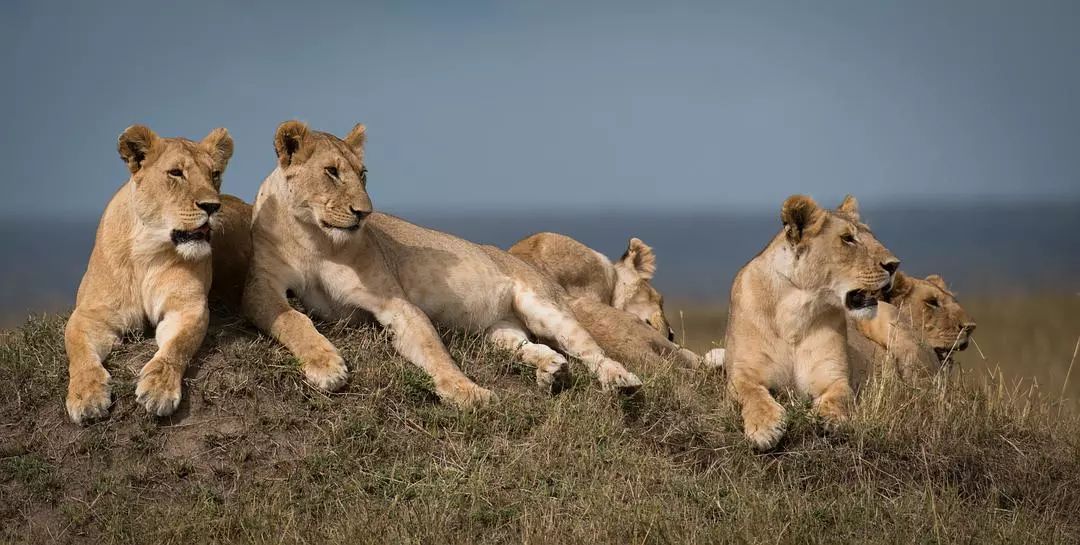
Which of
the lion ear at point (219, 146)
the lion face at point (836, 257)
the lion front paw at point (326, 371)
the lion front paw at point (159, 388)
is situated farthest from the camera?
the lion face at point (836, 257)

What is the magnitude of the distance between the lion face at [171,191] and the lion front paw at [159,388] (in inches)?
22.9

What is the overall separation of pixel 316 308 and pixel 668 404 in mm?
2022

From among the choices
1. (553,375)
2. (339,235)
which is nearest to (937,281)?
(553,375)

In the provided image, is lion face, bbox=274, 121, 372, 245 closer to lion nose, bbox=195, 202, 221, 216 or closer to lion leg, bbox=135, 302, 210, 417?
lion nose, bbox=195, 202, 221, 216

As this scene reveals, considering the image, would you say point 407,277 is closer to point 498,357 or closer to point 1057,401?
point 498,357

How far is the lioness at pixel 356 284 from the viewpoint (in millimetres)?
7074

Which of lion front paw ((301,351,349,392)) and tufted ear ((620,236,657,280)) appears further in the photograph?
tufted ear ((620,236,657,280))

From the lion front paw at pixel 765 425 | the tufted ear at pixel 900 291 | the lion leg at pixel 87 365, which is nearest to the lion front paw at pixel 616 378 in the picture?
the lion front paw at pixel 765 425

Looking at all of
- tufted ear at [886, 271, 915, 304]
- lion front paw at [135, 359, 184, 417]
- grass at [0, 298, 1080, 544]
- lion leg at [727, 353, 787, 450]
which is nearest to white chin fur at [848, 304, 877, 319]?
grass at [0, 298, 1080, 544]

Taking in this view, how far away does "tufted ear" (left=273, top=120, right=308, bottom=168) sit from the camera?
7211 mm

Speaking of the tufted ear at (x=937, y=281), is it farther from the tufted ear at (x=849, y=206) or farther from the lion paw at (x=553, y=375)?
the lion paw at (x=553, y=375)

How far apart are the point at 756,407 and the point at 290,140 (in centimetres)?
284

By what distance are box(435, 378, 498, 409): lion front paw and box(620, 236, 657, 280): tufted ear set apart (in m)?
2.98

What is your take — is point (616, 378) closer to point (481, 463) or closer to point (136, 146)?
point (481, 463)
